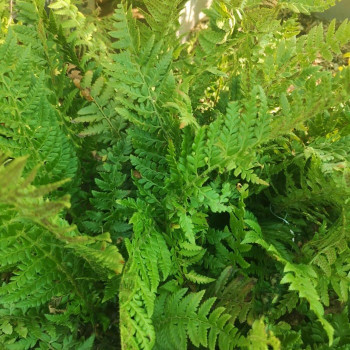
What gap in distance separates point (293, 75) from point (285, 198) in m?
0.31

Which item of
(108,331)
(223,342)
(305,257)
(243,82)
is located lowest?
(108,331)

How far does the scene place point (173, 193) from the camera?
2.94ft

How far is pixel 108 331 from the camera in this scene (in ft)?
3.31

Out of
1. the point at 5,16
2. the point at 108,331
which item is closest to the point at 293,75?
the point at 108,331

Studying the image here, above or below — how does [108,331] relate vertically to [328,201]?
below

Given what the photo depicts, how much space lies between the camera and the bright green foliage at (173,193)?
801mm

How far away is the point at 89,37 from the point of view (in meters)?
1.16

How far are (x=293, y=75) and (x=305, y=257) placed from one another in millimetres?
454

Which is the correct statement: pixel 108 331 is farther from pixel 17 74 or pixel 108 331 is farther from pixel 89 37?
pixel 89 37

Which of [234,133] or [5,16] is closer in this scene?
[234,133]

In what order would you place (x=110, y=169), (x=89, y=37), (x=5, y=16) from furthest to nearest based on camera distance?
(x=5, y=16) → (x=89, y=37) → (x=110, y=169)

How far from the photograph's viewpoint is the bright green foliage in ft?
2.63

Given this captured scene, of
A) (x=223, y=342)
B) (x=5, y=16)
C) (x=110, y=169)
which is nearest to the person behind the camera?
(x=223, y=342)

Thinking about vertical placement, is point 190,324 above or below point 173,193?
below
